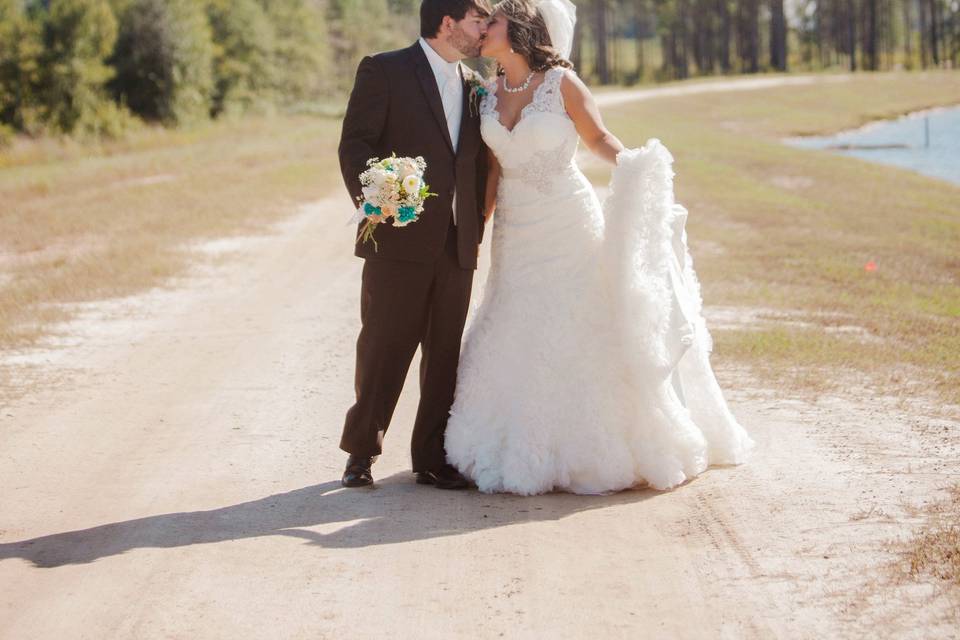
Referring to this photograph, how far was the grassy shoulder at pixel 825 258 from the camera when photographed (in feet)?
30.7

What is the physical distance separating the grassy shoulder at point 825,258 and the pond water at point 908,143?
2851 mm

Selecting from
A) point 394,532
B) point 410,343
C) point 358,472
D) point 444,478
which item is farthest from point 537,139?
point 394,532

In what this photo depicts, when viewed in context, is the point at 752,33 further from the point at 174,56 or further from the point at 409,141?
the point at 409,141

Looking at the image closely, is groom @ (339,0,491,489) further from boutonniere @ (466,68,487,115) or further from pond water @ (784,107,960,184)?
pond water @ (784,107,960,184)

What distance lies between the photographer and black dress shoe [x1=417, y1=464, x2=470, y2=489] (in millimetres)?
6191

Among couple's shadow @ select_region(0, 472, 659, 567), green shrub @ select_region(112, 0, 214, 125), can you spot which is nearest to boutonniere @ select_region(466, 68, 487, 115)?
couple's shadow @ select_region(0, 472, 659, 567)

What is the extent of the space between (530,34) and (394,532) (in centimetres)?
257

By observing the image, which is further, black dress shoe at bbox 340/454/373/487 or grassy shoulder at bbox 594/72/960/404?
grassy shoulder at bbox 594/72/960/404

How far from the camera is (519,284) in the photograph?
20.7ft

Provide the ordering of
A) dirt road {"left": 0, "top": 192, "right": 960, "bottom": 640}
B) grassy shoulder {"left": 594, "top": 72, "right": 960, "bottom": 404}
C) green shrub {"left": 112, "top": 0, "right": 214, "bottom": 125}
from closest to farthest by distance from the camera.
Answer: dirt road {"left": 0, "top": 192, "right": 960, "bottom": 640}
grassy shoulder {"left": 594, "top": 72, "right": 960, "bottom": 404}
green shrub {"left": 112, "top": 0, "right": 214, "bottom": 125}

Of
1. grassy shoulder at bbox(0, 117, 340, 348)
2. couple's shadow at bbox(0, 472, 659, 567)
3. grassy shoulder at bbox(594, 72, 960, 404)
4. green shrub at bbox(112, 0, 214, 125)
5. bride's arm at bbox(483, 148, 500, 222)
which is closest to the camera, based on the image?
couple's shadow at bbox(0, 472, 659, 567)

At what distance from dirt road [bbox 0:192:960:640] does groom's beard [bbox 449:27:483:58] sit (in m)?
2.22

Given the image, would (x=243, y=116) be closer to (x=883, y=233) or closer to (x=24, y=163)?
(x=24, y=163)

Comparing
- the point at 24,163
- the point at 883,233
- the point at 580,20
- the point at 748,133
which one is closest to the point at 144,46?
the point at 24,163
